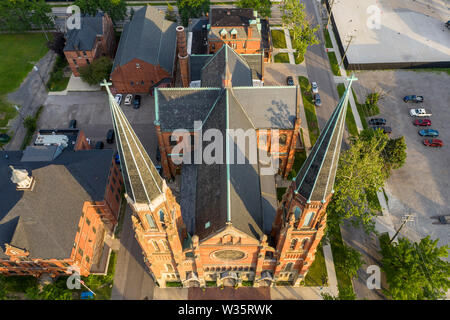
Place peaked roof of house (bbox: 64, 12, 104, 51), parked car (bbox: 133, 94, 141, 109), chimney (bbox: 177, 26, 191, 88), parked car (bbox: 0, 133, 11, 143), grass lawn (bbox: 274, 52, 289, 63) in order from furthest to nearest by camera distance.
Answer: grass lawn (bbox: 274, 52, 289, 63) → peaked roof of house (bbox: 64, 12, 104, 51) → parked car (bbox: 133, 94, 141, 109) → parked car (bbox: 0, 133, 11, 143) → chimney (bbox: 177, 26, 191, 88)

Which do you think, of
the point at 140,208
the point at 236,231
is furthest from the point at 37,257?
the point at 236,231

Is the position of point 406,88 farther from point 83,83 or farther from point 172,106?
point 83,83

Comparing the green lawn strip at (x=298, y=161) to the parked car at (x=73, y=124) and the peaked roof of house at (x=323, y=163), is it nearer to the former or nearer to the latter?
the peaked roof of house at (x=323, y=163)

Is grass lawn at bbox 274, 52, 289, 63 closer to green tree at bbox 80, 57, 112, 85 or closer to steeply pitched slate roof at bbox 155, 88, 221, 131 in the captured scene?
steeply pitched slate roof at bbox 155, 88, 221, 131

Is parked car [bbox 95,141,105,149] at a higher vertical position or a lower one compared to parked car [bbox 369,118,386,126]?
lower

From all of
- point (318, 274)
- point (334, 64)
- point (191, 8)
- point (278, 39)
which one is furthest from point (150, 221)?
point (191, 8)

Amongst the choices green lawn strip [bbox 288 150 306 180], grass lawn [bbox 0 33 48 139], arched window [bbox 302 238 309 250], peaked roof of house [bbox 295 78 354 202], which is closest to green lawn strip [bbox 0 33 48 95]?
grass lawn [bbox 0 33 48 139]

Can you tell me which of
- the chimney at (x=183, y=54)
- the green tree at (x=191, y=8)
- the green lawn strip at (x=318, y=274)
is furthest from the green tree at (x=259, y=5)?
the green lawn strip at (x=318, y=274)

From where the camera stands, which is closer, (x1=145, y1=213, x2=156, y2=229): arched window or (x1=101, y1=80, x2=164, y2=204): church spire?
(x1=101, y1=80, x2=164, y2=204): church spire
